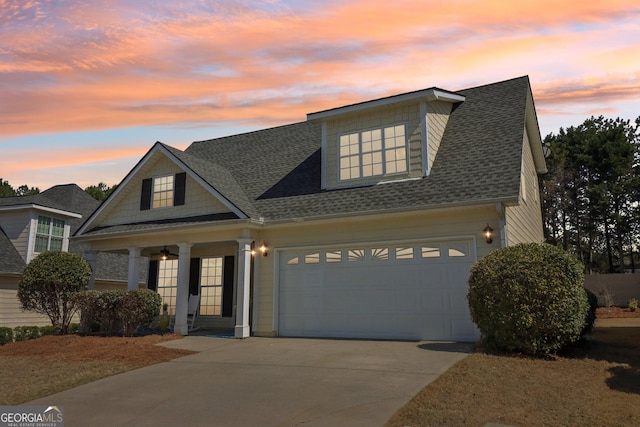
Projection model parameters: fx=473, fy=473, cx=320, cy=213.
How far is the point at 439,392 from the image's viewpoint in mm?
6496

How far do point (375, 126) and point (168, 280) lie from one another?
10128mm

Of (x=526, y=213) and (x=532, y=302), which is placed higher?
(x=526, y=213)

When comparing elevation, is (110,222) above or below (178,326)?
above

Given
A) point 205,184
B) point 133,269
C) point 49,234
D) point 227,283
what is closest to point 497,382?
point 205,184

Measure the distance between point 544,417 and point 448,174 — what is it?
7823mm

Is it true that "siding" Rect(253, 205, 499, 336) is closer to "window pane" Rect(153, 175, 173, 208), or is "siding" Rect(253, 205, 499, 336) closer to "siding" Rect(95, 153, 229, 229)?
"siding" Rect(95, 153, 229, 229)

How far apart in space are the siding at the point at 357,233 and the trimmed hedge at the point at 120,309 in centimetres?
306

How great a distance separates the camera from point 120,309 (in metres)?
13.5

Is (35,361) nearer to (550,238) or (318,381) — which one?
(318,381)

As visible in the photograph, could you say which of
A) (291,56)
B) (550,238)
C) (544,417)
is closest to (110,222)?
(291,56)

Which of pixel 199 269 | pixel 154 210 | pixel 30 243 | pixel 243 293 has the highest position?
pixel 154 210

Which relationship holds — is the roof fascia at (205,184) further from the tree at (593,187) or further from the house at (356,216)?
the tree at (593,187)

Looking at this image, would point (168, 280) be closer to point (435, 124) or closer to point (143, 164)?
point (143, 164)

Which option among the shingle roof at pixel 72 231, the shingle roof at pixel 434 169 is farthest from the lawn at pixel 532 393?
the shingle roof at pixel 72 231
